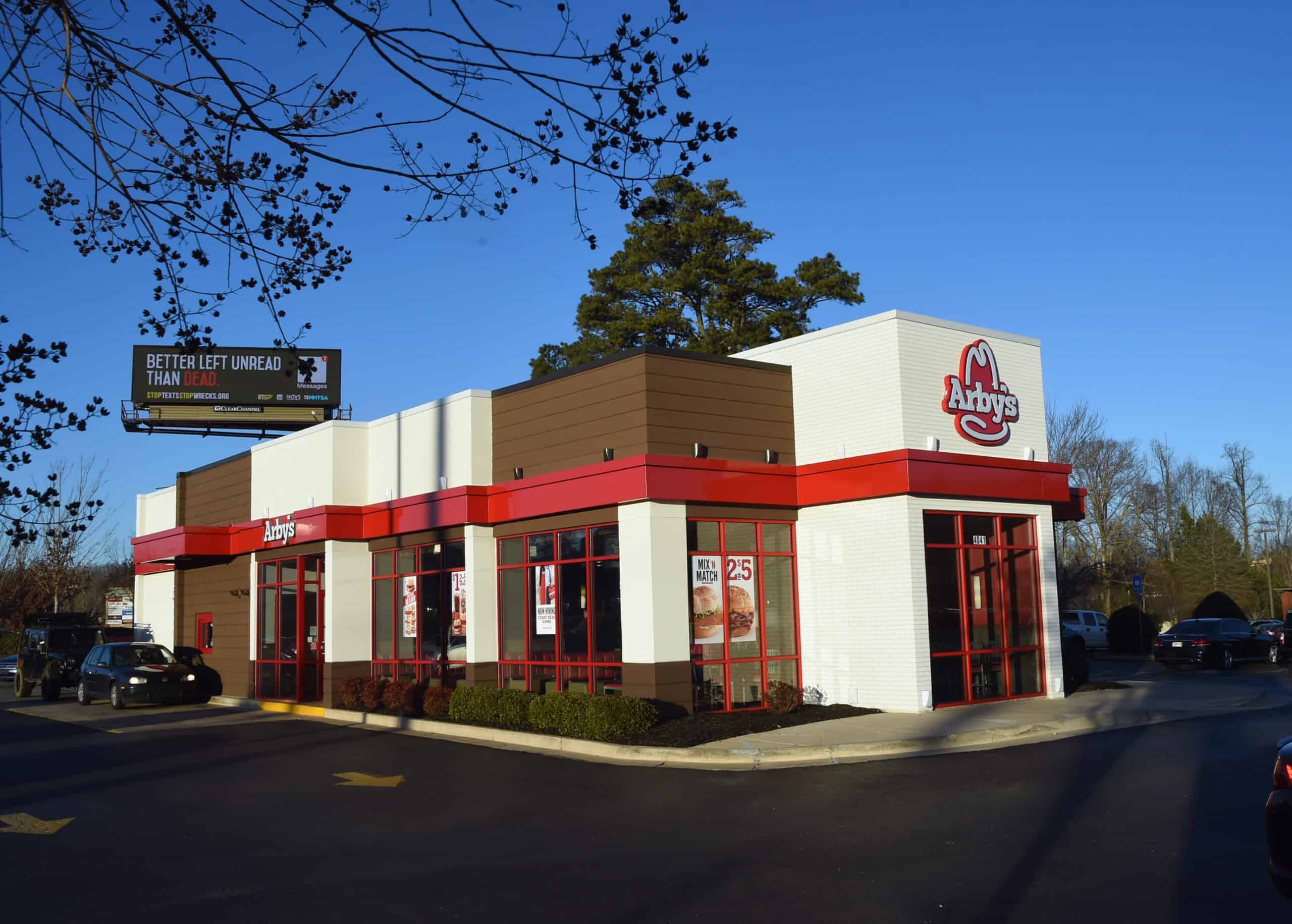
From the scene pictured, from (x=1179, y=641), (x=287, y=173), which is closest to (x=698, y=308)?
(x=1179, y=641)

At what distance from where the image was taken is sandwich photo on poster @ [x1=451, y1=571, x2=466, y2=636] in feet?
76.1

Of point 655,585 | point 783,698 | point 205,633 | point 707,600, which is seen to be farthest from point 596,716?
point 205,633

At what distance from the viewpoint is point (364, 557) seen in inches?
1026

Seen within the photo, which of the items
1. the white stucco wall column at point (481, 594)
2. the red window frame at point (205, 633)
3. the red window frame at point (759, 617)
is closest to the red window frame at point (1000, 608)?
the red window frame at point (759, 617)

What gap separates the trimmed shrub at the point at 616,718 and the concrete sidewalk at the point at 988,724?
142cm

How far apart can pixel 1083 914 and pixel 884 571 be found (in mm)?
11954

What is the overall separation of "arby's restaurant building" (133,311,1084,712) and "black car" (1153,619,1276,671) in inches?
452

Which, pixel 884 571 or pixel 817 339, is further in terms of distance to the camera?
pixel 817 339

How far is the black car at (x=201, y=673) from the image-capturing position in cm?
2866

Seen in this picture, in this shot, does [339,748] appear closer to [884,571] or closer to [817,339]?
[884,571]

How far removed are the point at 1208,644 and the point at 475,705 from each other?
22.1m

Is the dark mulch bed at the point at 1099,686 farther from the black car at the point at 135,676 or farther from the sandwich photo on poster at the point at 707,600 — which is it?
the black car at the point at 135,676

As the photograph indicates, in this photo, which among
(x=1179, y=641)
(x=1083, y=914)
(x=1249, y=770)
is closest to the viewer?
(x=1083, y=914)

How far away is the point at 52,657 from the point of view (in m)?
33.3
